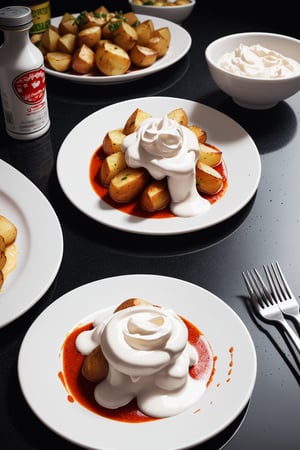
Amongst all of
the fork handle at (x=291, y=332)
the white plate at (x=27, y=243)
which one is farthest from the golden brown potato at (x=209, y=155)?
the fork handle at (x=291, y=332)

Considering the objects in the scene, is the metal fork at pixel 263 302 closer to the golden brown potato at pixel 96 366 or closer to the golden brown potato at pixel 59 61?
the golden brown potato at pixel 96 366

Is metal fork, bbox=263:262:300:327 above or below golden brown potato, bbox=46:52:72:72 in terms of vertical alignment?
below

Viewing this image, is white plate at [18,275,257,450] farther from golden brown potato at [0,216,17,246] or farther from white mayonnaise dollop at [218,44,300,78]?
white mayonnaise dollop at [218,44,300,78]

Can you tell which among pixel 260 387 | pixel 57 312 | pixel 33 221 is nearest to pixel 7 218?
pixel 33 221

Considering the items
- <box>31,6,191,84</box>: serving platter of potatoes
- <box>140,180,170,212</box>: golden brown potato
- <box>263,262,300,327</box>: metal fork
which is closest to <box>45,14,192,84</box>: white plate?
<box>31,6,191,84</box>: serving platter of potatoes

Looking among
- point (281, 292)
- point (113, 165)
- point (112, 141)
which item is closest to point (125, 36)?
point (112, 141)
